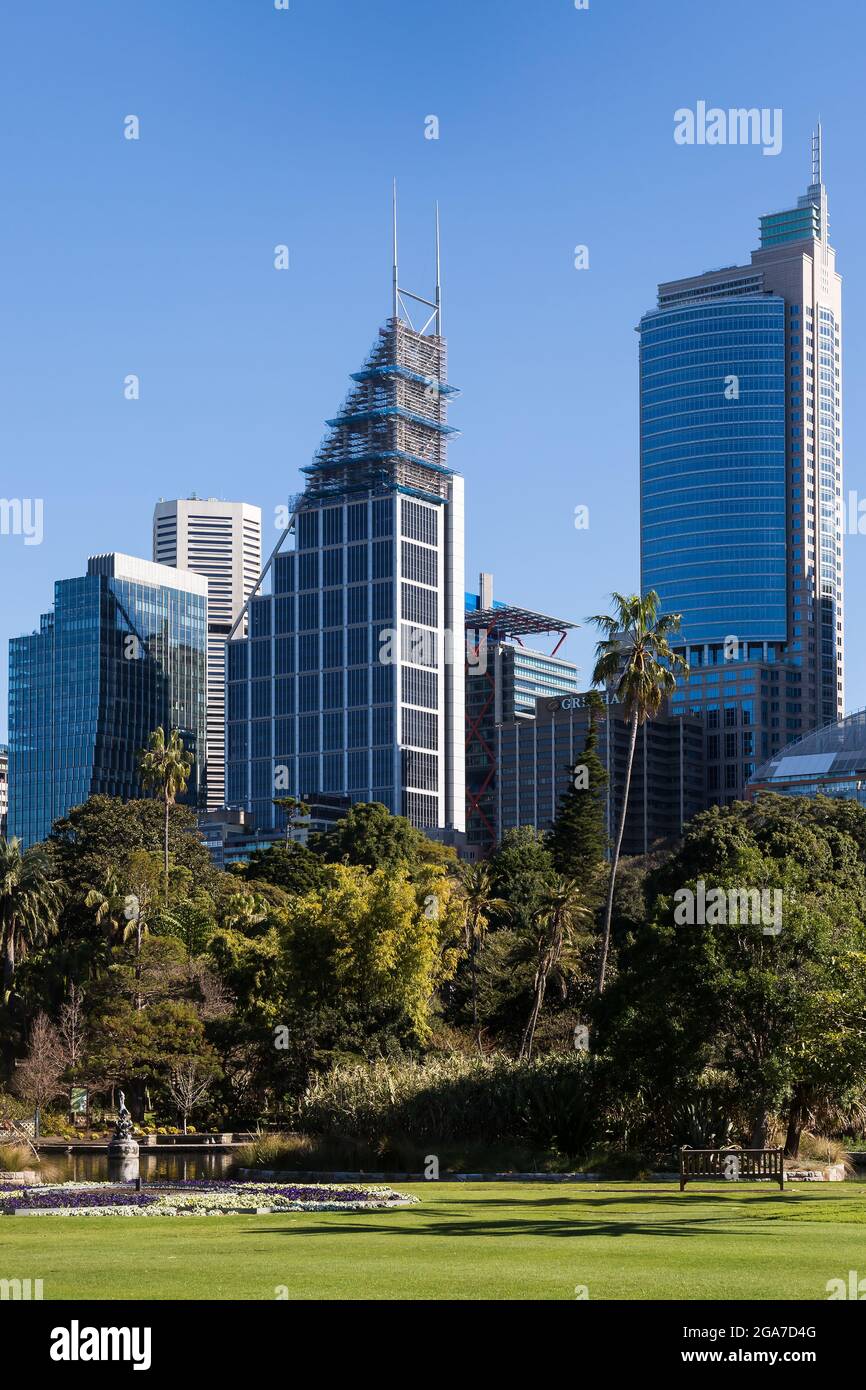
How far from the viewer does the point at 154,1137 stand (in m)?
64.8

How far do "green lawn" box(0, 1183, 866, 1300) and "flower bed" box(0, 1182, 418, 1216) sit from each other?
1081 millimetres

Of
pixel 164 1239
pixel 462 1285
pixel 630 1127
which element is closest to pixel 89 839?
pixel 630 1127

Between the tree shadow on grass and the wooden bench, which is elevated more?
the tree shadow on grass

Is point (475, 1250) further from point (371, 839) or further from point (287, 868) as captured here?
point (287, 868)

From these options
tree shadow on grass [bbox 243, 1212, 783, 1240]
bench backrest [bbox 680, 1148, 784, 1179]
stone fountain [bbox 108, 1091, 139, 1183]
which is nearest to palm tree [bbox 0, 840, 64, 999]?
stone fountain [bbox 108, 1091, 139, 1183]

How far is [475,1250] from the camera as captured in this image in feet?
72.2

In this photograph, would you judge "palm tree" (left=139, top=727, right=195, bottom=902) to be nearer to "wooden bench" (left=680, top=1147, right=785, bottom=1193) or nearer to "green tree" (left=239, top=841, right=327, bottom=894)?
"green tree" (left=239, top=841, right=327, bottom=894)

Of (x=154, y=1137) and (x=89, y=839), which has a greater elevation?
(x=89, y=839)

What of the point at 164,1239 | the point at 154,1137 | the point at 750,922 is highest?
the point at 750,922

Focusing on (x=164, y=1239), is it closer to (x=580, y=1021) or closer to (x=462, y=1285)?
(x=462, y=1285)

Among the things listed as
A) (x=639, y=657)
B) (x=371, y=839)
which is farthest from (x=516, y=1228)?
(x=371, y=839)

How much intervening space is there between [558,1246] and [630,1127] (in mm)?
20831

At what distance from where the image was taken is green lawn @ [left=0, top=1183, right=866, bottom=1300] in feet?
60.0

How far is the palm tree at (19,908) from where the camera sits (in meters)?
81.9
